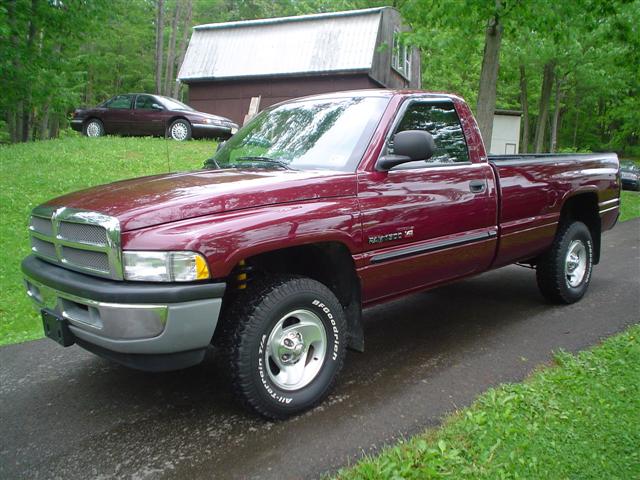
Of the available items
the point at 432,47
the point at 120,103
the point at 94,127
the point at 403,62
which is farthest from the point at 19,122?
the point at 432,47

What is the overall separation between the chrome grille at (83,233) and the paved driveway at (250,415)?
44.0 inches

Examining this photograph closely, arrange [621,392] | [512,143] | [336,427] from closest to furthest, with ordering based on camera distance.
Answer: [336,427]
[621,392]
[512,143]

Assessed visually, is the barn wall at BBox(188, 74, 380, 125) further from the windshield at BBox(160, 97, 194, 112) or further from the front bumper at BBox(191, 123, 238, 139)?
the front bumper at BBox(191, 123, 238, 139)

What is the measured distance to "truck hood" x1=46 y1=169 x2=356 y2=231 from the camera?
9.36 feet

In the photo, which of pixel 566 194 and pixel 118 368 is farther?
pixel 566 194

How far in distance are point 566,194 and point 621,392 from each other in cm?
233

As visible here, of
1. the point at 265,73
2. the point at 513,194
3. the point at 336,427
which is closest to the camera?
the point at 336,427

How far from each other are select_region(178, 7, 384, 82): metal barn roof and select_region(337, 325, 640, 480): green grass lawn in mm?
18125

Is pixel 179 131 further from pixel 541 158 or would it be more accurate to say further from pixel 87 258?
pixel 87 258

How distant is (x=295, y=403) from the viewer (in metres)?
3.23

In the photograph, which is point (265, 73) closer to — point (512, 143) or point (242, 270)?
point (512, 143)

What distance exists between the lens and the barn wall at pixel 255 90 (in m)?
21.1

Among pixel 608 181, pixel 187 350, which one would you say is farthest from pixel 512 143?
pixel 187 350

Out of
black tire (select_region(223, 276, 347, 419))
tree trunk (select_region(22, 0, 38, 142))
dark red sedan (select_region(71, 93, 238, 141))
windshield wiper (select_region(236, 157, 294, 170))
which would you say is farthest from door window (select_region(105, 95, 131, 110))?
black tire (select_region(223, 276, 347, 419))
